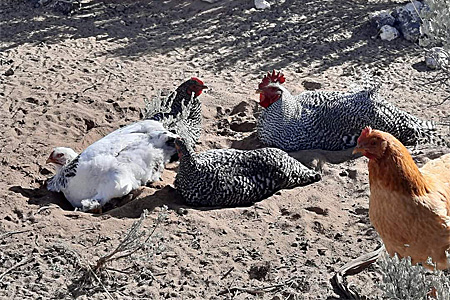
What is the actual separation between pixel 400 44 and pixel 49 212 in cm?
582

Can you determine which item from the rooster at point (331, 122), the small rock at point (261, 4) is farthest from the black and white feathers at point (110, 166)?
the small rock at point (261, 4)

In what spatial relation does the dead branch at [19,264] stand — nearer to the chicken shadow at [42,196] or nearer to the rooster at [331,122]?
the chicken shadow at [42,196]

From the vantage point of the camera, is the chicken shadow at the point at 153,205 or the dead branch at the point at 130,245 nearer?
the dead branch at the point at 130,245

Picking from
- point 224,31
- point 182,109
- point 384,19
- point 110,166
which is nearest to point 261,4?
point 224,31

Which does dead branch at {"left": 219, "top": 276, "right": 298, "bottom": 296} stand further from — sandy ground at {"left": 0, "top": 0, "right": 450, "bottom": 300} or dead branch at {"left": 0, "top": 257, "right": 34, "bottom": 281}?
→ dead branch at {"left": 0, "top": 257, "right": 34, "bottom": 281}

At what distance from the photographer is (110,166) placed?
5684 millimetres

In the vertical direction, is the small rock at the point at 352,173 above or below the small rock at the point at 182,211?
below

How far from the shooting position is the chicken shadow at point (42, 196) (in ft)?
18.8

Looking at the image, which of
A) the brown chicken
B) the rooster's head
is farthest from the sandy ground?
the brown chicken

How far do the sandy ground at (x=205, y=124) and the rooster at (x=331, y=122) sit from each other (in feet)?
0.79

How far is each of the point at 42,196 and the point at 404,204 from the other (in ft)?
10.8

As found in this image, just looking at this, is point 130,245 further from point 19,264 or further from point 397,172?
point 397,172

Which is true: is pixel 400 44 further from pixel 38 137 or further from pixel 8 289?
pixel 8 289

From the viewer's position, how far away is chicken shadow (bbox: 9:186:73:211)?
573 centimetres
